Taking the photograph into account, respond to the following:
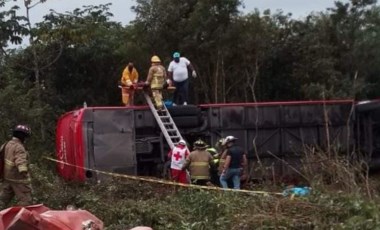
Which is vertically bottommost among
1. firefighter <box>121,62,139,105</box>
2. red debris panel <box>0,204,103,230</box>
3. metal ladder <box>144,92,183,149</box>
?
red debris panel <box>0,204,103,230</box>

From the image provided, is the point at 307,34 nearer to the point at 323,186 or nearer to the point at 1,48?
the point at 1,48

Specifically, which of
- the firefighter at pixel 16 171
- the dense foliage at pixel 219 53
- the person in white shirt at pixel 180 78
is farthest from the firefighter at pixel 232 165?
the dense foliage at pixel 219 53

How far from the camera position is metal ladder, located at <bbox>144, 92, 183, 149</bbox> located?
16.0m

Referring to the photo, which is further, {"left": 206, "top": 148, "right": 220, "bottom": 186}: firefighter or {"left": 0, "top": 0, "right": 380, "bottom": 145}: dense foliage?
{"left": 0, "top": 0, "right": 380, "bottom": 145}: dense foliage

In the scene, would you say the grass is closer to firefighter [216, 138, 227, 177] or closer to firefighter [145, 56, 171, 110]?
firefighter [216, 138, 227, 177]

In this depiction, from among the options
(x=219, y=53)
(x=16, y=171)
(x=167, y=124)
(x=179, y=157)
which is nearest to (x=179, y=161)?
(x=179, y=157)

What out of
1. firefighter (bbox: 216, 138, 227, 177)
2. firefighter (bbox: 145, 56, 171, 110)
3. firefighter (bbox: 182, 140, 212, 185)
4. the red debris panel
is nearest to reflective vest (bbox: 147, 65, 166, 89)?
firefighter (bbox: 145, 56, 171, 110)

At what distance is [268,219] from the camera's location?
8.25 meters

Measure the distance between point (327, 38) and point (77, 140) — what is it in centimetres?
1948

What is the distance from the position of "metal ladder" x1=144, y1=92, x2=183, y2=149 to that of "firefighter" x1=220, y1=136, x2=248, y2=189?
1.53 metres

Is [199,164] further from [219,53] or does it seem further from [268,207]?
[219,53]

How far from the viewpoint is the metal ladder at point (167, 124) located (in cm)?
1595

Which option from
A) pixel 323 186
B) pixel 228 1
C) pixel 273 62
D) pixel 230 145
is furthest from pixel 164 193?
pixel 273 62

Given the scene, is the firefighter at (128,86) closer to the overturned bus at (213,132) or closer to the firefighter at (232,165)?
the overturned bus at (213,132)
